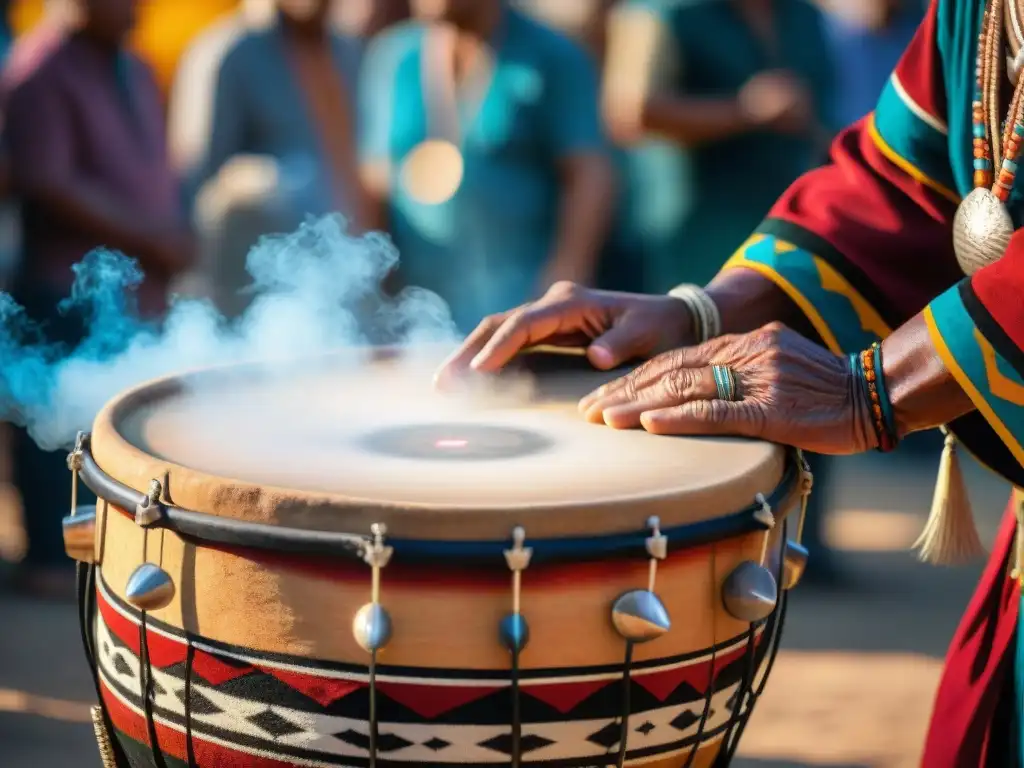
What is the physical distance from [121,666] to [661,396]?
2.22ft

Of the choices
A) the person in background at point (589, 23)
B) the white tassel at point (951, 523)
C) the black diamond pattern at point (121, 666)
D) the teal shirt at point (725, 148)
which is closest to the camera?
the black diamond pattern at point (121, 666)

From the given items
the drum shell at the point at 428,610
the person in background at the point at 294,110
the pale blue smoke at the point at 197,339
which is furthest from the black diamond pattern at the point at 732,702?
the person in background at the point at 294,110

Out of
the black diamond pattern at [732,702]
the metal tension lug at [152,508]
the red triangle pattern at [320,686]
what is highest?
the metal tension lug at [152,508]

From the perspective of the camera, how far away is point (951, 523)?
5.97ft

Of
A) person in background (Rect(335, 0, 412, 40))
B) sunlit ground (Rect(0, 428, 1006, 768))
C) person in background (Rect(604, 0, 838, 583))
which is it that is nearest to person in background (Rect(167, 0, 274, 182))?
person in background (Rect(335, 0, 412, 40))

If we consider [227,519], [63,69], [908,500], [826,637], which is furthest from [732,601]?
[908,500]

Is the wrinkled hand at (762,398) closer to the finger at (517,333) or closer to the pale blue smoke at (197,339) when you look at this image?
the finger at (517,333)

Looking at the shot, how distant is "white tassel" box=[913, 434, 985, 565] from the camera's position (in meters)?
1.82

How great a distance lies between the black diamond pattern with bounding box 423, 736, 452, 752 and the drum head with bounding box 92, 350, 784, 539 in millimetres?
212

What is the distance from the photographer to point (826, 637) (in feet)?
12.1

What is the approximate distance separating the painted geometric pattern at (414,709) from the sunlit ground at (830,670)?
5.46ft

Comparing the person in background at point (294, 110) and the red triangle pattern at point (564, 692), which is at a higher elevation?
the person in background at point (294, 110)

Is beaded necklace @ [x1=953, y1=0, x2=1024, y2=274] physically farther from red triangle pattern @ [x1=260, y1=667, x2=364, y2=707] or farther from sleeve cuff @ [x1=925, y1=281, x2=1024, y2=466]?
red triangle pattern @ [x1=260, y1=667, x2=364, y2=707]

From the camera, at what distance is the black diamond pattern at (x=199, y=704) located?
1339 mm
